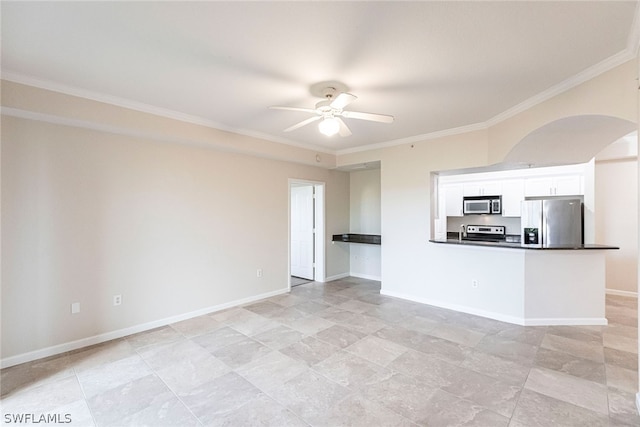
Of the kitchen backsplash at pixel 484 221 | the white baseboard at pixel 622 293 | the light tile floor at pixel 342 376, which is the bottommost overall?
the light tile floor at pixel 342 376

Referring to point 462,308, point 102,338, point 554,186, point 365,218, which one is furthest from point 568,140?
point 102,338

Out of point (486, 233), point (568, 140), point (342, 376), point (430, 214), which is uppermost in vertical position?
point (568, 140)

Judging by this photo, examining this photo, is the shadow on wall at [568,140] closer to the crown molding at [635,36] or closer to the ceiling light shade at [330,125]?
the crown molding at [635,36]

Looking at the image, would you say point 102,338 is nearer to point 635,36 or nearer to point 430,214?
→ point 430,214

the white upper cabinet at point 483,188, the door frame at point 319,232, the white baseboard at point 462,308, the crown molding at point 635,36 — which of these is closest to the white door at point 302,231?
the door frame at point 319,232

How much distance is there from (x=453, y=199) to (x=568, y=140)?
2.85m

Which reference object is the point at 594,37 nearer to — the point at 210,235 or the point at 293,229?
the point at 210,235

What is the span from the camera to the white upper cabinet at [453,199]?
601 cm

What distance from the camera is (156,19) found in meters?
1.82

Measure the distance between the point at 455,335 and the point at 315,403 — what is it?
2.06 meters

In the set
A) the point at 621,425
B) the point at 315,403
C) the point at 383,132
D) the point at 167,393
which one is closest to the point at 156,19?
the point at 167,393

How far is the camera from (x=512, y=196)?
5.33 m

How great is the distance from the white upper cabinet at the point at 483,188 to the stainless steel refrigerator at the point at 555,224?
2.66 feet

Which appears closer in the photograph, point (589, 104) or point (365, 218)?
point (589, 104)
